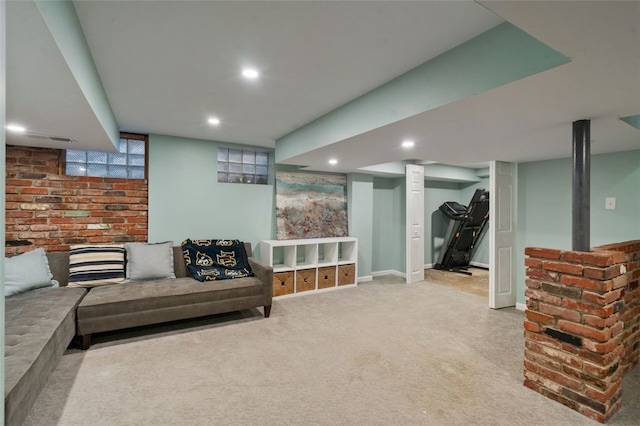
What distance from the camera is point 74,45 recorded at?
4.85 ft

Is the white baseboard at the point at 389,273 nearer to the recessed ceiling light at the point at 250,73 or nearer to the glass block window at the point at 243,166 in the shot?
the glass block window at the point at 243,166

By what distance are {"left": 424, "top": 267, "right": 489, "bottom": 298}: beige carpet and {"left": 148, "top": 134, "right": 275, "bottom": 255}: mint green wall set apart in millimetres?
3279

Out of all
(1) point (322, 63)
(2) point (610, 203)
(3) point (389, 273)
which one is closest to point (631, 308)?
(2) point (610, 203)

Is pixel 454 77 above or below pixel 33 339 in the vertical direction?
above

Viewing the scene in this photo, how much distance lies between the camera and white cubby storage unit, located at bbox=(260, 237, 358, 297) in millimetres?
4252

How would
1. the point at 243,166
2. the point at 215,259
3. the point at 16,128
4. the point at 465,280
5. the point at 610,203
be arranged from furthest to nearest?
the point at 465,280 → the point at 243,166 → the point at 215,259 → the point at 610,203 → the point at 16,128

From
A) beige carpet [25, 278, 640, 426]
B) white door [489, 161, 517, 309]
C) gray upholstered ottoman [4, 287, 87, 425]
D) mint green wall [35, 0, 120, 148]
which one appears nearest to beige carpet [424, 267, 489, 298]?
white door [489, 161, 517, 309]

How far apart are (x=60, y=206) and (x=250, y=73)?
9.61 ft

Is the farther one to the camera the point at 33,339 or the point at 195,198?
the point at 195,198

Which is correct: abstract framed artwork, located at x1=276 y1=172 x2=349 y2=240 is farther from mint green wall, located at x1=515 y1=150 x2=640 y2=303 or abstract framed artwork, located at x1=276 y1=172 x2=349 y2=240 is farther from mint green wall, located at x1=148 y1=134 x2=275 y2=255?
mint green wall, located at x1=515 y1=150 x2=640 y2=303

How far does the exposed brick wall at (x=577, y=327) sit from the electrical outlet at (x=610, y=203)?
1.20 m

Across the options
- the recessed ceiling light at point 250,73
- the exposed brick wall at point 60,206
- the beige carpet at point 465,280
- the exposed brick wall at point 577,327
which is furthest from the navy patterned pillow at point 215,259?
the beige carpet at point 465,280

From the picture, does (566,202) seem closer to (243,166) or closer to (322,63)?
(322,63)

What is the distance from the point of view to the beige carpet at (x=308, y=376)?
185 cm
